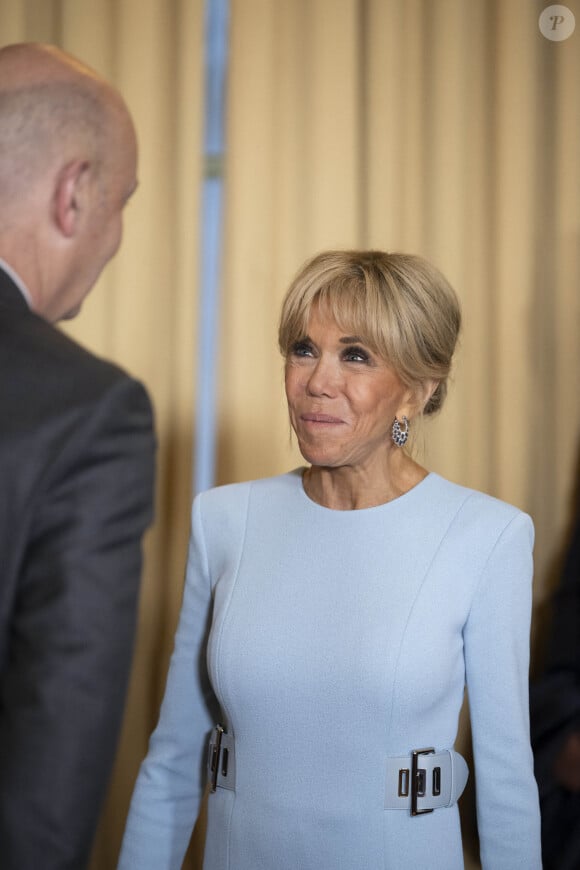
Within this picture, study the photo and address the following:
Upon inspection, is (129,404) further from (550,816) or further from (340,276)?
(550,816)

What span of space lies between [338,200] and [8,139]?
183 cm

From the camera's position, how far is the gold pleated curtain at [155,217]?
277 centimetres

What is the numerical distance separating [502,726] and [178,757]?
0.56m

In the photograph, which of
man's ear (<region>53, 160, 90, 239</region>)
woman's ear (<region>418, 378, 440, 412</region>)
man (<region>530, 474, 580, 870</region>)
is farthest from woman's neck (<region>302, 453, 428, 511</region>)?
man's ear (<region>53, 160, 90, 239</region>)

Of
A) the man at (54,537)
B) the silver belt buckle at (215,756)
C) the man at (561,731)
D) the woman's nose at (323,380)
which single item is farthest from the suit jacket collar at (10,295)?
the man at (561,731)

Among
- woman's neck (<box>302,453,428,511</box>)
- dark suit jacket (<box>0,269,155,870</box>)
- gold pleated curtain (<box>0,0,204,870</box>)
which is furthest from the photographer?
gold pleated curtain (<box>0,0,204,870</box>)

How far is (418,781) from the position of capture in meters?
1.63

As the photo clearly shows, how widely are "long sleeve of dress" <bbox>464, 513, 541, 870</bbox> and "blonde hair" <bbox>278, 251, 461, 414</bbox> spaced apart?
436 millimetres

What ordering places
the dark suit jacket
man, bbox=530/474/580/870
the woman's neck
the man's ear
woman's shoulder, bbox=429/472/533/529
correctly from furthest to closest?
man, bbox=530/474/580/870
the woman's neck
woman's shoulder, bbox=429/472/533/529
the man's ear
the dark suit jacket

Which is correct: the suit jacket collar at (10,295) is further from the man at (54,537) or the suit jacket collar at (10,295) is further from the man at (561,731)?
the man at (561,731)

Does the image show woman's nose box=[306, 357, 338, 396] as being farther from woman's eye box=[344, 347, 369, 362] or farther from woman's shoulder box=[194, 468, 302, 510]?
woman's shoulder box=[194, 468, 302, 510]

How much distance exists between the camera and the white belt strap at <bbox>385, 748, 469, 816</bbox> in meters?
1.63

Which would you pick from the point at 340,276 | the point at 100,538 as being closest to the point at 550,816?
the point at 340,276

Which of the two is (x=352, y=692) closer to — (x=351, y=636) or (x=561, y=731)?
(x=351, y=636)
